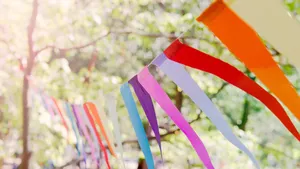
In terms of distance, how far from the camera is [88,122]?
1057 millimetres

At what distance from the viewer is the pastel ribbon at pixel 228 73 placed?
1.59 ft

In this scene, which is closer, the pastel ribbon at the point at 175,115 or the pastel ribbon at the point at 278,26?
the pastel ribbon at the point at 278,26

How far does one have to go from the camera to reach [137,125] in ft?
2.51

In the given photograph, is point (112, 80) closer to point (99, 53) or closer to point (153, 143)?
point (99, 53)

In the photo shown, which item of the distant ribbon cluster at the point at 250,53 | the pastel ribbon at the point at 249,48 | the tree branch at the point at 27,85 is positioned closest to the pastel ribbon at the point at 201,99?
the distant ribbon cluster at the point at 250,53

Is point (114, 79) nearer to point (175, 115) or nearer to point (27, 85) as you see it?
point (27, 85)

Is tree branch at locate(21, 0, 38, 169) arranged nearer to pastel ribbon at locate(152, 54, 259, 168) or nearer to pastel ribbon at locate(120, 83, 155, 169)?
pastel ribbon at locate(120, 83, 155, 169)

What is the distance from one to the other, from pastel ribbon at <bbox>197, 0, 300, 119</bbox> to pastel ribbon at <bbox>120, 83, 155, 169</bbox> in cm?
34

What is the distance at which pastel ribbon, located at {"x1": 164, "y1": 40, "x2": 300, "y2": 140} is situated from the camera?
49 cm

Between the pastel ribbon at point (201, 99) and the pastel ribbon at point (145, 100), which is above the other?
the pastel ribbon at point (145, 100)

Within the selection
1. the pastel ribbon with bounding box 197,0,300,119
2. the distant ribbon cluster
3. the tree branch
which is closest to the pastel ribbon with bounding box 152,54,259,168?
the distant ribbon cluster

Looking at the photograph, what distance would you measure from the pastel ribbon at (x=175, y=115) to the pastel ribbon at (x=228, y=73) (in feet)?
0.33

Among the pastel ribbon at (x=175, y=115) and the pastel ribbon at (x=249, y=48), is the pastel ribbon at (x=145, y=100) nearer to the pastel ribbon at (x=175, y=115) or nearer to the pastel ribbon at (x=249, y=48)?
the pastel ribbon at (x=175, y=115)

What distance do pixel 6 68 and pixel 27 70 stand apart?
8.9 inches
